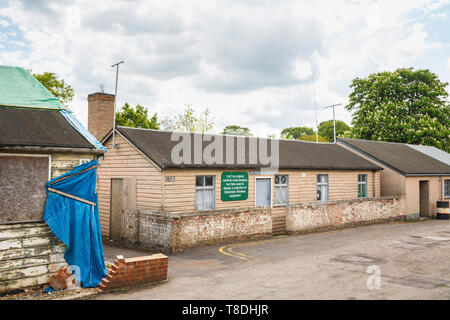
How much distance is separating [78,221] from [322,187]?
14.7 m

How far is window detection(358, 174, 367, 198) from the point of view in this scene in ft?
Answer: 75.9

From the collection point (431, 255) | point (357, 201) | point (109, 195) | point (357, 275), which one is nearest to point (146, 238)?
point (109, 195)

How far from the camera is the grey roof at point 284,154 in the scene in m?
15.1

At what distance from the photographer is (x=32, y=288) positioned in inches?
331

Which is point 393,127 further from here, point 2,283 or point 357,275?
point 2,283

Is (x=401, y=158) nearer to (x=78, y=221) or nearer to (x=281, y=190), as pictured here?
(x=281, y=190)

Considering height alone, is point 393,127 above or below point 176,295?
above

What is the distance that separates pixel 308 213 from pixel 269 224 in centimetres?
240

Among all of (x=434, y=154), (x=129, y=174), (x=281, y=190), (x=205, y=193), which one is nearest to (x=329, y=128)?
(x=434, y=154)

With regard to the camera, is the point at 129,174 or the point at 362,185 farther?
the point at 362,185

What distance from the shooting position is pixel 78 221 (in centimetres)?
888

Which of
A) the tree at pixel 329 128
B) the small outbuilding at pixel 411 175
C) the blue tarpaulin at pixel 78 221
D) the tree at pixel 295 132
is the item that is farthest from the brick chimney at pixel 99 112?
the tree at pixel 295 132

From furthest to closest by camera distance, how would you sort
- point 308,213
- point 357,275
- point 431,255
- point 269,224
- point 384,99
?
point 384,99, point 308,213, point 269,224, point 431,255, point 357,275

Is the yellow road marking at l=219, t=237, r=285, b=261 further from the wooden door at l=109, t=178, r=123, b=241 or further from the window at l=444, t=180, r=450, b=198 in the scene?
the window at l=444, t=180, r=450, b=198
